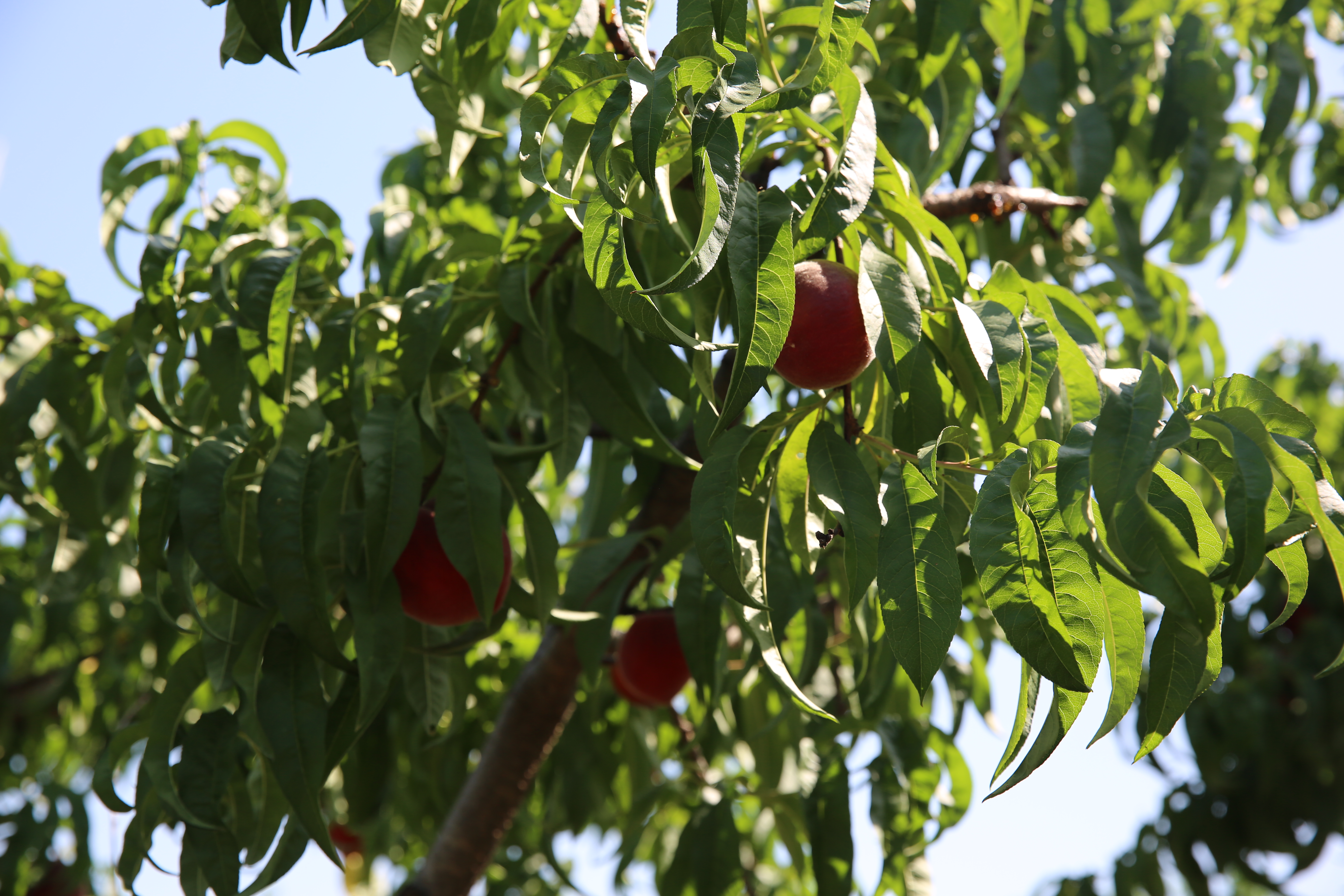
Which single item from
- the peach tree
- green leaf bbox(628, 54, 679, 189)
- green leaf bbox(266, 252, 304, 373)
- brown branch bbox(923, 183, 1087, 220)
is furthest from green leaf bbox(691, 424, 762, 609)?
brown branch bbox(923, 183, 1087, 220)

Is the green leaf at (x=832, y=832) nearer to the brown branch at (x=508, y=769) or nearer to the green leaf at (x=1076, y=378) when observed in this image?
the brown branch at (x=508, y=769)

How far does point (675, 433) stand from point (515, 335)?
25 centimetres

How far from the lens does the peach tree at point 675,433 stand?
24.7 inches

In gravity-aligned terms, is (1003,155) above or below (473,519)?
above

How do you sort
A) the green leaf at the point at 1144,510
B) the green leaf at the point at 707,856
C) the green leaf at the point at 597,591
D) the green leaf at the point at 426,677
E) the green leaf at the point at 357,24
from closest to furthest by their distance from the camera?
the green leaf at the point at 1144,510, the green leaf at the point at 357,24, the green leaf at the point at 426,677, the green leaf at the point at 597,591, the green leaf at the point at 707,856

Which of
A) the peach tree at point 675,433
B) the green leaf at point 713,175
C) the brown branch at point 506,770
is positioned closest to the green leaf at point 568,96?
the peach tree at point 675,433

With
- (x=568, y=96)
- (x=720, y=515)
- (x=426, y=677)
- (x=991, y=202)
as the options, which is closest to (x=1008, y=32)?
(x=991, y=202)

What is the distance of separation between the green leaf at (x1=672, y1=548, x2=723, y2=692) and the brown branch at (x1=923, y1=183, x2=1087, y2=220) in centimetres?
57

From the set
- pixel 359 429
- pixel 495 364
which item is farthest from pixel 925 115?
pixel 359 429

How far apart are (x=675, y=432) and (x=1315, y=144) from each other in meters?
1.66

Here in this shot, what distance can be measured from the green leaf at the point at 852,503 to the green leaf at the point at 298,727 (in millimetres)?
519

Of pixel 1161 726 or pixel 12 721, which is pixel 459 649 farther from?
pixel 12 721

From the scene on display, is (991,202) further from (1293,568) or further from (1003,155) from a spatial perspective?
(1293,568)

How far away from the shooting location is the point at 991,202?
1.26 metres
